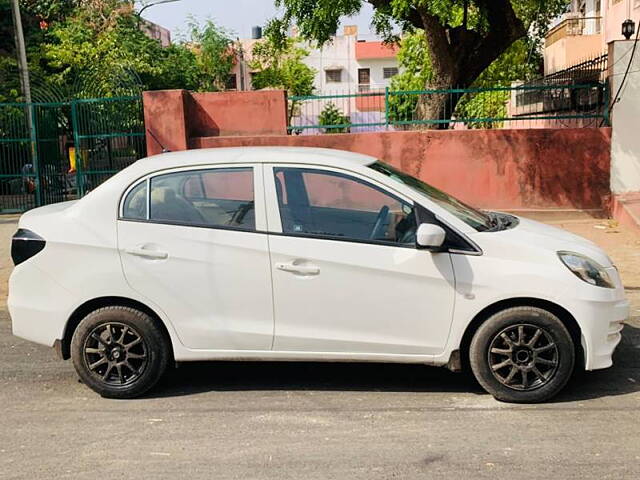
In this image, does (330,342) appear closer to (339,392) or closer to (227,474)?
(339,392)

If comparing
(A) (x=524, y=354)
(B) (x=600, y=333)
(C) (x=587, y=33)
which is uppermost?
(C) (x=587, y=33)

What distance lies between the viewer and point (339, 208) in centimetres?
546

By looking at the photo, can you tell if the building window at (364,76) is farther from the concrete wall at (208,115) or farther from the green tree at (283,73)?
the concrete wall at (208,115)

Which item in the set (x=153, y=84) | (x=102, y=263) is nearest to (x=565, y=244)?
(x=102, y=263)

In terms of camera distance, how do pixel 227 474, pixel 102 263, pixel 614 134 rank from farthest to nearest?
pixel 614 134 → pixel 102 263 → pixel 227 474

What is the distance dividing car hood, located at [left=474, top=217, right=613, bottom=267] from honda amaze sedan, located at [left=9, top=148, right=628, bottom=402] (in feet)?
0.07

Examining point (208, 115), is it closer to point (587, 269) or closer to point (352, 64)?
point (587, 269)

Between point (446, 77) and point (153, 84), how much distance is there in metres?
16.8

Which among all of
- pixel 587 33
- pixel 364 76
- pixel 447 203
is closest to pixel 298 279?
pixel 447 203

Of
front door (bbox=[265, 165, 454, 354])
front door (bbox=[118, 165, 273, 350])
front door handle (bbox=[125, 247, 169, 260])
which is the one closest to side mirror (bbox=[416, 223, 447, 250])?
front door (bbox=[265, 165, 454, 354])

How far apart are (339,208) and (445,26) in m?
10.1

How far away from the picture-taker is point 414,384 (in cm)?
567

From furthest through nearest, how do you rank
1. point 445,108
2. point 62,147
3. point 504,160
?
point 62,147
point 445,108
point 504,160

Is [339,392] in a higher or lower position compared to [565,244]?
lower
